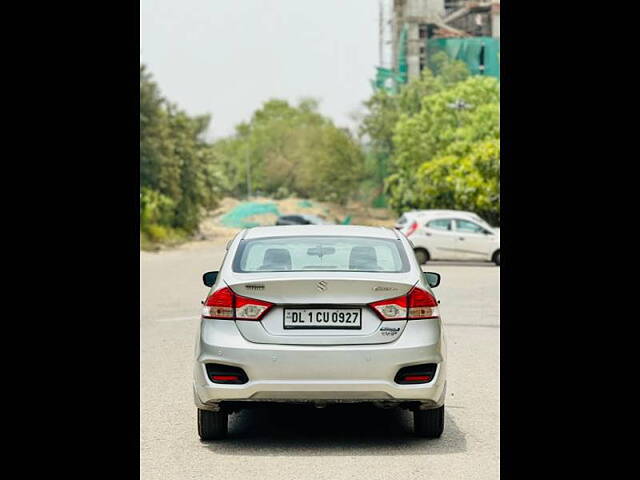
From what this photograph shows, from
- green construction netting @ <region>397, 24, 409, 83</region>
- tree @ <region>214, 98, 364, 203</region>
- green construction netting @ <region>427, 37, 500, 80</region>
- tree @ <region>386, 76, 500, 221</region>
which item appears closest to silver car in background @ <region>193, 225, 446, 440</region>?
tree @ <region>386, 76, 500, 221</region>

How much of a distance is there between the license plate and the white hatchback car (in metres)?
27.5

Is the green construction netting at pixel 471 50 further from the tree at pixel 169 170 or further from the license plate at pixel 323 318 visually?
the license plate at pixel 323 318

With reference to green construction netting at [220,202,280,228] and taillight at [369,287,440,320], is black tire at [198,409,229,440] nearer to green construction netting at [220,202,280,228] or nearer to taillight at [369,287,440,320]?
taillight at [369,287,440,320]

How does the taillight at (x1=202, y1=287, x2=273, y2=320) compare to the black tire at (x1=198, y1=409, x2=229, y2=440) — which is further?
the black tire at (x1=198, y1=409, x2=229, y2=440)

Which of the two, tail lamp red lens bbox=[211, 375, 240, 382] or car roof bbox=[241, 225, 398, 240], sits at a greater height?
car roof bbox=[241, 225, 398, 240]

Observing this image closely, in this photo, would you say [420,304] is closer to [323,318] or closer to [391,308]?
[391,308]

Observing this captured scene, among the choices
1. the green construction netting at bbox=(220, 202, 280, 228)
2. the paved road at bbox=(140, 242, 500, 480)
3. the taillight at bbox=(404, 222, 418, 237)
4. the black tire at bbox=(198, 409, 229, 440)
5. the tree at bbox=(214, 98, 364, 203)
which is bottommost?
the paved road at bbox=(140, 242, 500, 480)

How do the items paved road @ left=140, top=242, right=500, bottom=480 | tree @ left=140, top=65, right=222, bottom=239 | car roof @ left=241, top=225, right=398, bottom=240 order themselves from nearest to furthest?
paved road @ left=140, top=242, right=500, bottom=480 < car roof @ left=241, top=225, right=398, bottom=240 < tree @ left=140, top=65, right=222, bottom=239

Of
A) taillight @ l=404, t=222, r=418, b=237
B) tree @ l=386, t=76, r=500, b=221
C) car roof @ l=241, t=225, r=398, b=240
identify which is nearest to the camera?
car roof @ l=241, t=225, r=398, b=240

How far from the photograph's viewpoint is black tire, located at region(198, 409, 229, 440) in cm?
863

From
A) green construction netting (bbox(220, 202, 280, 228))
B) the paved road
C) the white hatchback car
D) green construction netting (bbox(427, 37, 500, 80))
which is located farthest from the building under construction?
the paved road

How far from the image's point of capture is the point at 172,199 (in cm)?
6800

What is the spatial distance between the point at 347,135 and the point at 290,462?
108 meters

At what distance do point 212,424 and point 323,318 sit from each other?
1.23 m
